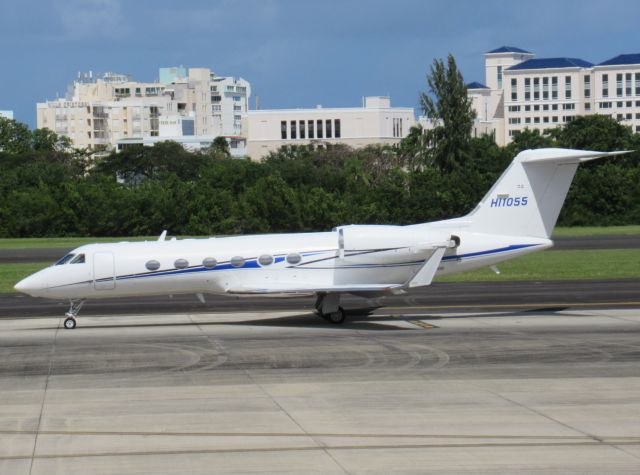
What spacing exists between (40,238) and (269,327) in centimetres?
5963

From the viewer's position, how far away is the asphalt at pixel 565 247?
196ft

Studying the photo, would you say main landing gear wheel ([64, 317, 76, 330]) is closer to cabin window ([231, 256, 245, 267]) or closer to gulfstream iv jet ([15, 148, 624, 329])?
gulfstream iv jet ([15, 148, 624, 329])

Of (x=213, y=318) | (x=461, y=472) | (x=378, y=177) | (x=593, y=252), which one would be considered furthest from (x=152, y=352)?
(x=378, y=177)

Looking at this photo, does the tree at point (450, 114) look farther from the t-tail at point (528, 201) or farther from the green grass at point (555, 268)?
the t-tail at point (528, 201)

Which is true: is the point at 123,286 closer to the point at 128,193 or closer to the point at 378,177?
the point at 128,193

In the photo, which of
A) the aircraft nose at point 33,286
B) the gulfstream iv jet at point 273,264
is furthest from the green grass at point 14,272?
the gulfstream iv jet at point 273,264

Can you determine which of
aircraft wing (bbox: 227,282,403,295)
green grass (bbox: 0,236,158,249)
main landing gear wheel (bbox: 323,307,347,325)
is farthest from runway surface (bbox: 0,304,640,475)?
green grass (bbox: 0,236,158,249)

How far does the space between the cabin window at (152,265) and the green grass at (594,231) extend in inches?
1942

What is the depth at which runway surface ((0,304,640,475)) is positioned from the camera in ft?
47.5

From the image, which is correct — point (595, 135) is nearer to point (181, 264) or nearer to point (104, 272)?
point (181, 264)

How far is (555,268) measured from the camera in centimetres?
4747

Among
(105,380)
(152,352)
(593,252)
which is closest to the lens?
(105,380)

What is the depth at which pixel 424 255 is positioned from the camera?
29438 mm

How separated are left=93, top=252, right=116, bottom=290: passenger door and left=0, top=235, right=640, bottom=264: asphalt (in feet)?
98.6
